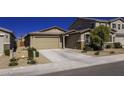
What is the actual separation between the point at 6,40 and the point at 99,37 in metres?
11.1

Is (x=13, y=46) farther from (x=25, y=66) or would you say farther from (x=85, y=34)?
(x=85, y=34)

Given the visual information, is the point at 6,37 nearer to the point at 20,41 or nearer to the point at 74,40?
the point at 20,41

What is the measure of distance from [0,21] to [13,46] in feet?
9.55

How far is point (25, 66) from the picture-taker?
52.4ft

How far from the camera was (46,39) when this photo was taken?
74.2 feet

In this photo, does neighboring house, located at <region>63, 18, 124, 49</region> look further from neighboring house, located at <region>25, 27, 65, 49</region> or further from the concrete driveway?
the concrete driveway

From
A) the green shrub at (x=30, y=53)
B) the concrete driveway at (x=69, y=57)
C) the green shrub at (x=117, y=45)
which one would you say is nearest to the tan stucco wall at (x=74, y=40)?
the concrete driveway at (x=69, y=57)

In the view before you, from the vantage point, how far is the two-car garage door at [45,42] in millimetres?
21452

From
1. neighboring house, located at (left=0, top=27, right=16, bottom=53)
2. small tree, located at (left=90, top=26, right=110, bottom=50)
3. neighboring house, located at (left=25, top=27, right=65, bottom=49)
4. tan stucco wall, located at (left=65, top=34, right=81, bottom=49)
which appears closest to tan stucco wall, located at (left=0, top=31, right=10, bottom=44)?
neighboring house, located at (left=0, top=27, right=16, bottom=53)

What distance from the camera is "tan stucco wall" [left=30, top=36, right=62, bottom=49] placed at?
21.3m

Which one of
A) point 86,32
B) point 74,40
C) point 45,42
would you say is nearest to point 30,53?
point 45,42

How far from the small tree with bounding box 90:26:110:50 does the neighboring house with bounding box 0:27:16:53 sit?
9.86 m

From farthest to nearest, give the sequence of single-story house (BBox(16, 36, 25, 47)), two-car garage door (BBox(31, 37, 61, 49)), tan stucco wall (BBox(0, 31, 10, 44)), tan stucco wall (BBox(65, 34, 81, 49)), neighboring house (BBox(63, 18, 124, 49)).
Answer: neighboring house (BBox(63, 18, 124, 49)) → tan stucco wall (BBox(65, 34, 81, 49)) → tan stucco wall (BBox(0, 31, 10, 44)) → two-car garage door (BBox(31, 37, 61, 49)) → single-story house (BBox(16, 36, 25, 47))
